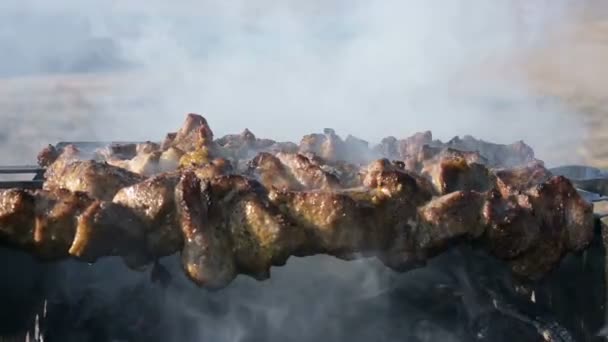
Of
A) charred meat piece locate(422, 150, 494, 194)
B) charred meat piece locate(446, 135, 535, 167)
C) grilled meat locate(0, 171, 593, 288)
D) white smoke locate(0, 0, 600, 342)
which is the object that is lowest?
grilled meat locate(0, 171, 593, 288)

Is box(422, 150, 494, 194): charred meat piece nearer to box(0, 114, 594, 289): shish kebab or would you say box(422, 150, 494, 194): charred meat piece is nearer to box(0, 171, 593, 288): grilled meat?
box(0, 114, 594, 289): shish kebab

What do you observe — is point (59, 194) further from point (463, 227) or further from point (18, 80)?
point (18, 80)

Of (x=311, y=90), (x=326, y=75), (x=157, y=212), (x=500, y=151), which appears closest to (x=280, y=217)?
(x=157, y=212)

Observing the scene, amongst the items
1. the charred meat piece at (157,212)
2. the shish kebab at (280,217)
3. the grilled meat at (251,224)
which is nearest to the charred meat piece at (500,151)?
the shish kebab at (280,217)

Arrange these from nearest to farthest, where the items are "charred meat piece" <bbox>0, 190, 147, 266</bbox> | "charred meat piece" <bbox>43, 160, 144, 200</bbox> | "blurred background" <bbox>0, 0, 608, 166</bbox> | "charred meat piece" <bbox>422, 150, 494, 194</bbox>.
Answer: "charred meat piece" <bbox>0, 190, 147, 266</bbox>, "charred meat piece" <bbox>43, 160, 144, 200</bbox>, "charred meat piece" <bbox>422, 150, 494, 194</bbox>, "blurred background" <bbox>0, 0, 608, 166</bbox>

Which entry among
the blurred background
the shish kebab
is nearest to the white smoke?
the blurred background

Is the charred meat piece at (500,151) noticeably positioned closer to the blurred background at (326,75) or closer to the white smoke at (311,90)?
the white smoke at (311,90)

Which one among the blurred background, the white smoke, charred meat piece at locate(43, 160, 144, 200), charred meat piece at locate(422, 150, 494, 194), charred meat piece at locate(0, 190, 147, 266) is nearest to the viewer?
charred meat piece at locate(0, 190, 147, 266)

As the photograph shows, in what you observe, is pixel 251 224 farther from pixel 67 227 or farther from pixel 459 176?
pixel 459 176
